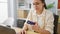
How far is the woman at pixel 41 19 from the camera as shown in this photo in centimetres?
151

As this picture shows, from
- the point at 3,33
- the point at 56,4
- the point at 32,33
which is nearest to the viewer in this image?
the point at 3,33

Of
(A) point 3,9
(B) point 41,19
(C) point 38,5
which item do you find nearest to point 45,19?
(B) point 41,19

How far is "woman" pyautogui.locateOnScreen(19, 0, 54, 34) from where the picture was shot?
151cm

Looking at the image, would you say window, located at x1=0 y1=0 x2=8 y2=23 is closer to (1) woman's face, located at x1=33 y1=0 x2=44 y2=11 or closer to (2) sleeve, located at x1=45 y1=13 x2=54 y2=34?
(1) woman's face, located at x1=33 y1=0 x2=44 y2=11

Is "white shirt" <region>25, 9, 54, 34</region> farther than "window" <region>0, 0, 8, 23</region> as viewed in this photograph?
No

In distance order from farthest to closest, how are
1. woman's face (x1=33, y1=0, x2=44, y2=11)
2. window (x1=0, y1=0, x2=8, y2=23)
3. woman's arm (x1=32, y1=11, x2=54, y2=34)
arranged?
window (x1=0, y1=0, x2=8, y2=23) < woman's face (x1=33, y1=0, x2=44, y2=11) < woman's arm (x1=32, y1=11, x2=54, y2=34)

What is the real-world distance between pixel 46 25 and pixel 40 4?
1.01 ft

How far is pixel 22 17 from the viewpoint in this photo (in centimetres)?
322

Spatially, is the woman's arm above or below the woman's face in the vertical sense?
below

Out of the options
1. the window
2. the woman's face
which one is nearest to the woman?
the woman's face

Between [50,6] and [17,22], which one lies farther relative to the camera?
[17,22]

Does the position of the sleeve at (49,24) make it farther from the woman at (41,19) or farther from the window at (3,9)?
the window at (3,9)

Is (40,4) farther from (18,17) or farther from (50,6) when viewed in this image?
(18,17)

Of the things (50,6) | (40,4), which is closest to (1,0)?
(50,6)
